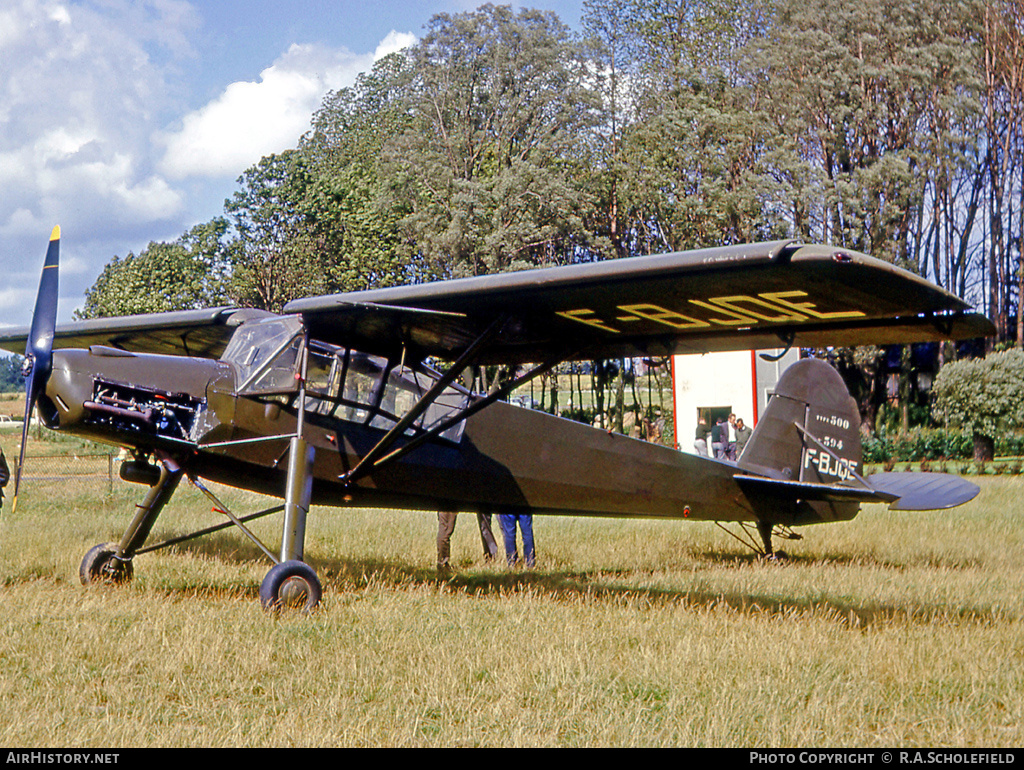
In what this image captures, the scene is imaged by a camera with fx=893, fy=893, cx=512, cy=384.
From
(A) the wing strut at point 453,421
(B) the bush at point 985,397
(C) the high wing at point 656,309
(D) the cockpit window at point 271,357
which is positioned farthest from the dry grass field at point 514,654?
(B) the bush at point 985,397

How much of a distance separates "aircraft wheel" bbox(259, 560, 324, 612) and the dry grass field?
13 centimetres

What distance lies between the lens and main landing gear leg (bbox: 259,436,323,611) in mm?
6711

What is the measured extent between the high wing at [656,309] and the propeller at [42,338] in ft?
5.72

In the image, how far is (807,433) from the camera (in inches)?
423

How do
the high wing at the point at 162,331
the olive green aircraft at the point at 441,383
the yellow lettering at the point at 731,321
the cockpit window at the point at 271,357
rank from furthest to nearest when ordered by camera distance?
the high wing at the point at 162,331 < the cockpit window at the point at 271,357 < the yellow lettering at the point at 731,321 < the olive green aircraft at the point at 441,383

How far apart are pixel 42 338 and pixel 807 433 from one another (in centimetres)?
821

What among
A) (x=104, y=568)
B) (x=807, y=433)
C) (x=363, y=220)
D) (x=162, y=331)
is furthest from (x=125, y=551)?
(x=363, y=220)

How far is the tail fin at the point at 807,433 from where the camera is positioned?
34.6ft

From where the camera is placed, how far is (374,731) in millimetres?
4203

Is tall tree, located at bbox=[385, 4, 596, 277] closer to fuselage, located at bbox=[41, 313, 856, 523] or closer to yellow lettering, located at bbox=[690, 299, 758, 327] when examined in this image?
fuselage, located at bbox=[41, 313, 856, 523]

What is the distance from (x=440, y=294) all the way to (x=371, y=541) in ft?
19.5

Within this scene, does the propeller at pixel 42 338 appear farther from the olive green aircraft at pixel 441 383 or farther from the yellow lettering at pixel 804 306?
the yellow lettering at pixel 804 306

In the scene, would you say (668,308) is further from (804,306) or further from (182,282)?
(182,282)

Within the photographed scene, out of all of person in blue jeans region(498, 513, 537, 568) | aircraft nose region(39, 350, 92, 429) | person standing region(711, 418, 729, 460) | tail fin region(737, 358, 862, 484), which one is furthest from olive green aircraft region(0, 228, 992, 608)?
person standing region(711, 418, 729, 460)
